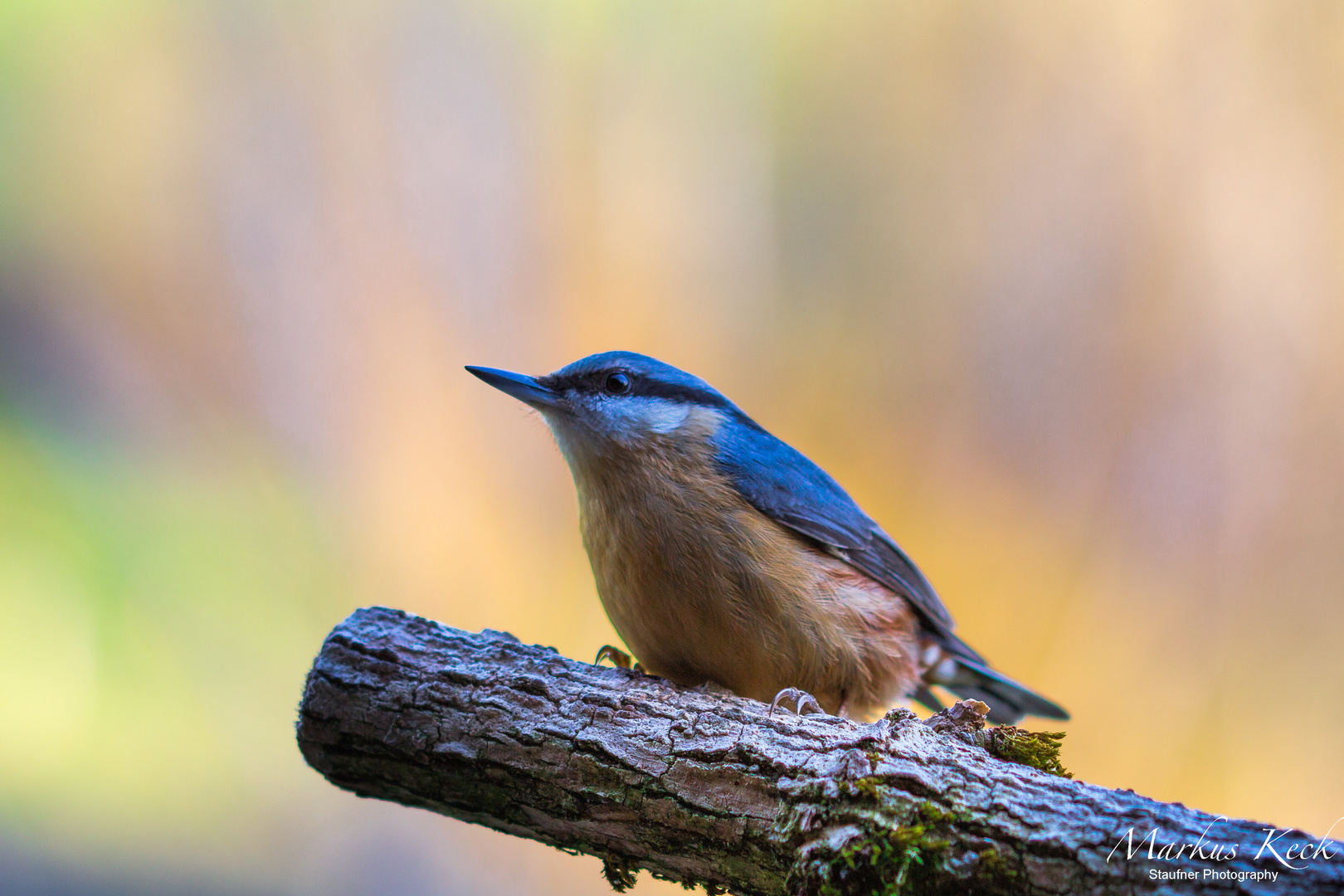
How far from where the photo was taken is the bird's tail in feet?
8.82

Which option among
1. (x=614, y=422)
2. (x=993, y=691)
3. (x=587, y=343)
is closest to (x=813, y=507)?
(x=614, y=422)

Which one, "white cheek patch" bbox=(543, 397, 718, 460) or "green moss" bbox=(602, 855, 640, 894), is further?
"white cheek patch" bbox=(543, 397, 718, 460)

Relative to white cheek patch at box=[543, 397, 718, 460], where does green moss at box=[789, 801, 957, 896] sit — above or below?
below

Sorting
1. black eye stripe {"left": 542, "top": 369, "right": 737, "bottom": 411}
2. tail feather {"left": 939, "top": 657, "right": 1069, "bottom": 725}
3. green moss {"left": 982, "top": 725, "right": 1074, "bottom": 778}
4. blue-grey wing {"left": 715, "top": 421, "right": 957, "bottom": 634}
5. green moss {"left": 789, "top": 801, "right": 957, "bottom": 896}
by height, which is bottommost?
green moss {"left": 789, "top": 801, "right": 957, "bottom": 896}

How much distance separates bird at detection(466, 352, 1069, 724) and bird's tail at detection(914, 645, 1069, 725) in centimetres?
17

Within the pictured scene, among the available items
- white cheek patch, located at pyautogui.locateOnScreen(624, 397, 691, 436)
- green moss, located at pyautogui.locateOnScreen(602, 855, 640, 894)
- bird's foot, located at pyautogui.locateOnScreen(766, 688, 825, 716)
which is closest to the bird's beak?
white cheek patch, located at pyautogui.locateOnScreen(624, 397, 691, 436)

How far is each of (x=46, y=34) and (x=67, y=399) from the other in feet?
5.44

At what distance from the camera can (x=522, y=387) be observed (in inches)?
92.7

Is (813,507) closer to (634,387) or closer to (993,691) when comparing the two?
(634,387)

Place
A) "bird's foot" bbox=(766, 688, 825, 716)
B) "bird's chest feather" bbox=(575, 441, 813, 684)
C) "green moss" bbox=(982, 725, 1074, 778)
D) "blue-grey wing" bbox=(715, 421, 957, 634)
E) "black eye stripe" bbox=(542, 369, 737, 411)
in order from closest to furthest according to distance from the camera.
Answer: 1. "green moss" bbox=(982, 725, 1074, 778)
2. "bird's foot" bbox=(766, 688, 825, 716)
3. "bird's chest feather" bbox=(575, 441, 813, 684)
4. "blue-grey wing" bbox=(715, 421, 957, 634)
5. "black eye stripe" bbox=(542, 369, 737, 411)

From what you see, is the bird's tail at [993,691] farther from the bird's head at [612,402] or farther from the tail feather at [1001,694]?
the bird's head at [612,402]

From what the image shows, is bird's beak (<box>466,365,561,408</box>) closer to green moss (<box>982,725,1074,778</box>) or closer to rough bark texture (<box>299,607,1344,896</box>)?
rough bark texture (<box>299,607,1344,896</box>)

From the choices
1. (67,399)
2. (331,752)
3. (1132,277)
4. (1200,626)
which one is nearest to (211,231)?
(67,399)

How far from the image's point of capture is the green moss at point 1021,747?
5.58ft
